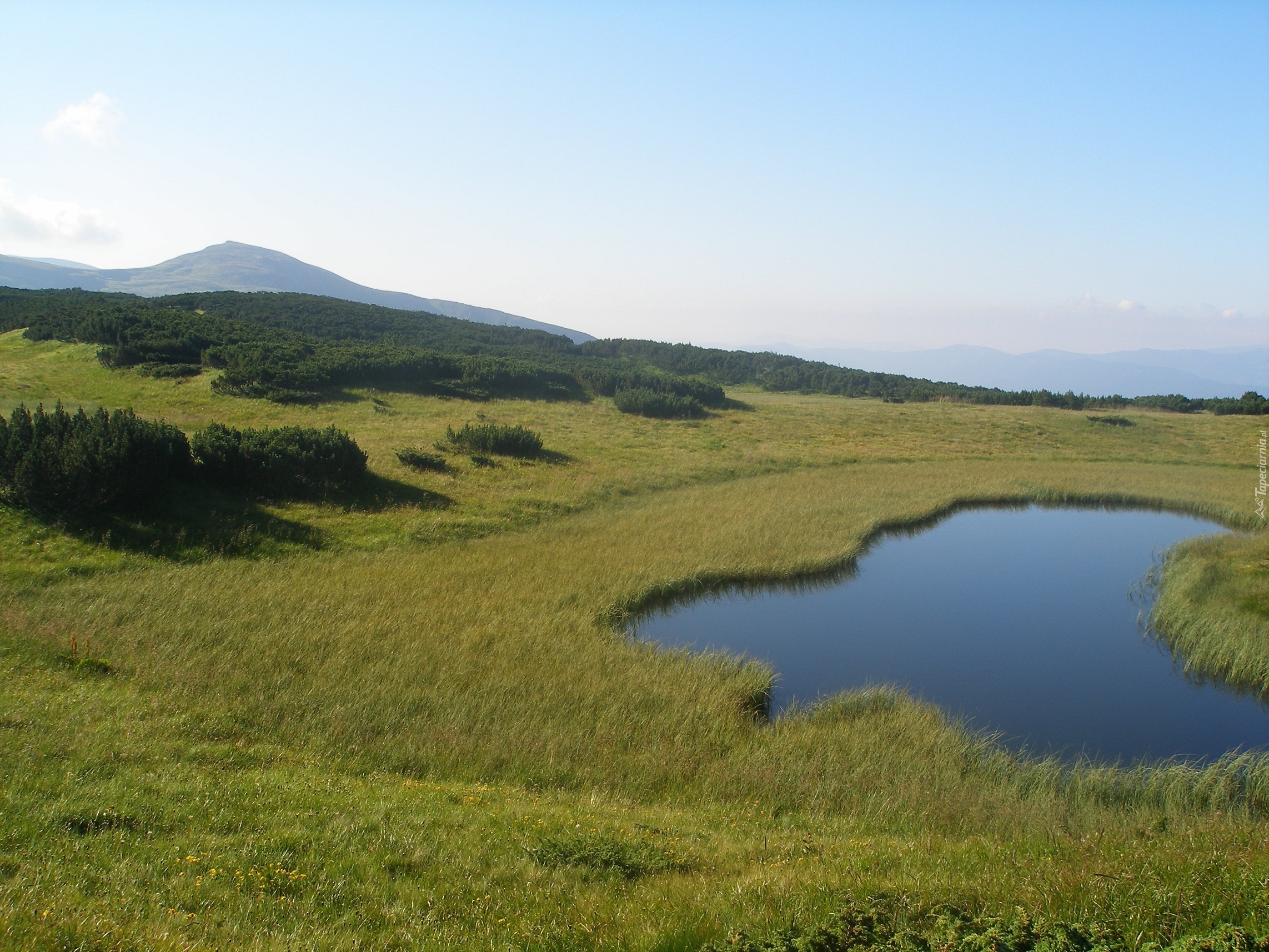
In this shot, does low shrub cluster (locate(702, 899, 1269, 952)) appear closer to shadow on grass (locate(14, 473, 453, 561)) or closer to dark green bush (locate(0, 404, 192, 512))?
shadow on grass (locate(14, 473, 453, 561))

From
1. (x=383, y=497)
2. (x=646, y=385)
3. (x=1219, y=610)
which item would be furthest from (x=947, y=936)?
(x=646, y=385)

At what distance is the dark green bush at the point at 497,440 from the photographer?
2647 cm

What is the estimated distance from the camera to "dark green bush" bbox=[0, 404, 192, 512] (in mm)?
13922

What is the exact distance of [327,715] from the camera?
8.45 m

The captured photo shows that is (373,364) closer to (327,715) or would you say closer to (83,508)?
(83,508)

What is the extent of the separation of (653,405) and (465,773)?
37.1 m

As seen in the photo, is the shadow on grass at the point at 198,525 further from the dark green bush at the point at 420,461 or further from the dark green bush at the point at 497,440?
the dark green bush at the point at 497,440

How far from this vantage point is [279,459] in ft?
61.1

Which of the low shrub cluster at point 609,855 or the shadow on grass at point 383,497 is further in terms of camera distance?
the shadow on grass at point 383,497

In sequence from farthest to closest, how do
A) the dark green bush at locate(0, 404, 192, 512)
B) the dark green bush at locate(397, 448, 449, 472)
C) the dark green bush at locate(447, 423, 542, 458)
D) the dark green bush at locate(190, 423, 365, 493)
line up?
the dark green bush at locate(447, 423, 542, 458) → the dark green bush at locate(397, 448, 449, 472) → the dark green bush at locate(190, 423, 365, 493) → the dark green bush at locate(0, 404, 192, 512)

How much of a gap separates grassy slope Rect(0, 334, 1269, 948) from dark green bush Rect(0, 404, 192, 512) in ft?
2.49

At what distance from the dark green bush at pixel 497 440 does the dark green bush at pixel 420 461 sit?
2.72 meters

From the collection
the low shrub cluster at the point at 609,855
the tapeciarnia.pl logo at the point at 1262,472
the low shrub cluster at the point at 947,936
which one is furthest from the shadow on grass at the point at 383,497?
the tapeciarnia.pl logo at the point at 1262,472

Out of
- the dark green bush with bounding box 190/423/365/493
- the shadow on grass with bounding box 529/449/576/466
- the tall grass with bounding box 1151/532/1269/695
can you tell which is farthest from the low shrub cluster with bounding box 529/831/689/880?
the shadow on grass with bounding box 529/449/576/466
